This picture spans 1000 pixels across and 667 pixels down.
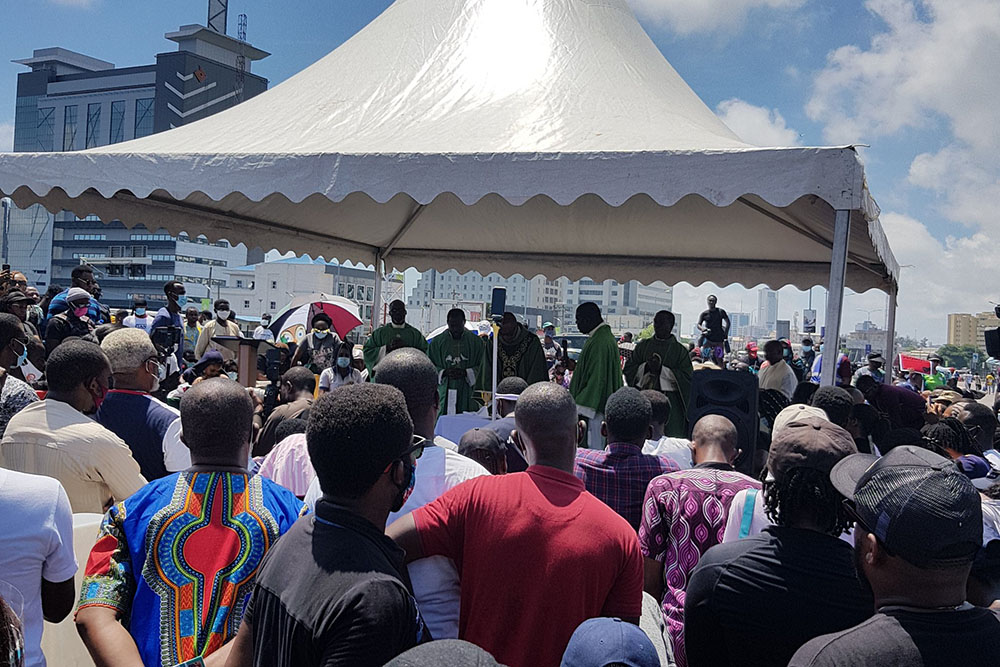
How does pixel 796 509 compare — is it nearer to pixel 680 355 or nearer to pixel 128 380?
pixel 128 380

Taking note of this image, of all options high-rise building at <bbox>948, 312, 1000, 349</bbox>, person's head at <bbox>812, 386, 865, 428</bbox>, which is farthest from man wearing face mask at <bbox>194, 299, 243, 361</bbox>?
high-rise building at <bbox>948, 312, 1000, 349</bbox>

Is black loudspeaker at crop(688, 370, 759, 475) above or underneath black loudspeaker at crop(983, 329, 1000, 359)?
underneath

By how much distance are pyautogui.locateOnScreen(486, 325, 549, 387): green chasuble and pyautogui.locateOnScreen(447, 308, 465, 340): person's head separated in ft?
1.32

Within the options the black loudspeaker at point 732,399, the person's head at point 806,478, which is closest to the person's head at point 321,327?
the black loudspeaker at point 732,399

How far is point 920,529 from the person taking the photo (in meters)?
Result: 1.53

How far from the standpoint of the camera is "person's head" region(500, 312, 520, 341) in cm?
900

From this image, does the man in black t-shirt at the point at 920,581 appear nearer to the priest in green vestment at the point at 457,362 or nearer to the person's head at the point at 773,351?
the priest in green vestment at the point at 457,362

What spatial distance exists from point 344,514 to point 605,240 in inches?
359

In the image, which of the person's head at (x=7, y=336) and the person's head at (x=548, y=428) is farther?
the person's head at (x=7, y=336)

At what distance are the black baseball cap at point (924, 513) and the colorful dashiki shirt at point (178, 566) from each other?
4.75 ft

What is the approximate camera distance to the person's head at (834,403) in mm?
5117

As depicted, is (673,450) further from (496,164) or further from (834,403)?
(496,164)

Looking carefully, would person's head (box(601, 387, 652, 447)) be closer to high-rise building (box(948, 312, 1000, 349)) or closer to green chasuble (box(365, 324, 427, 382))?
green chasuble (box(365, 324, 427, 382))

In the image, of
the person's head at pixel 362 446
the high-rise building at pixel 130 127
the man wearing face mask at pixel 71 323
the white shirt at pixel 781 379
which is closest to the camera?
the person's head at pixel 362 446
